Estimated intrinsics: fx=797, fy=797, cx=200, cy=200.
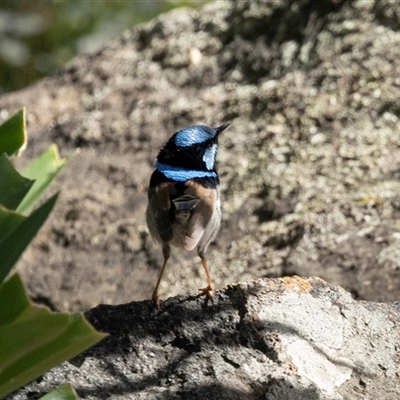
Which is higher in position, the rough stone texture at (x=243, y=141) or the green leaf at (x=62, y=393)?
the rough stone texture at (x=243, y=141)

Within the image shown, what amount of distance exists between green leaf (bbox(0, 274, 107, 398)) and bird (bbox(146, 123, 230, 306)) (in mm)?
1112

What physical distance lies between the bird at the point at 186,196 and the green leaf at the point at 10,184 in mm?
715

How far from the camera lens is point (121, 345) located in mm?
2930

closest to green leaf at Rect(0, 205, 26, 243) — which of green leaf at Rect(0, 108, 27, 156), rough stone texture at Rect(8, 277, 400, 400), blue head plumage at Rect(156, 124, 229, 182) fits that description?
rough stone texture at Rect(8, 277, 400, 400)

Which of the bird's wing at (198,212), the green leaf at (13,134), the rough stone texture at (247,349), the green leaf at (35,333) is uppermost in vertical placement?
the green leaf at (13,134)

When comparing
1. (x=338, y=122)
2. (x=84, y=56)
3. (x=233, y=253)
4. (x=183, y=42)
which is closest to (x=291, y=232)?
(x=233, y=253)

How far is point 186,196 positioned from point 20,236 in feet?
3.88

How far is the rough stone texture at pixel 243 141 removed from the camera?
4219 millimetres

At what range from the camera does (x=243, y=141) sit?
510cm

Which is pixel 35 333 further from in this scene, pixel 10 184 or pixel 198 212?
pixel 198 212

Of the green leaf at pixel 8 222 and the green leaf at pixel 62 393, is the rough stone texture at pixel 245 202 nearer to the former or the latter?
the green leaf at pixel 62 393

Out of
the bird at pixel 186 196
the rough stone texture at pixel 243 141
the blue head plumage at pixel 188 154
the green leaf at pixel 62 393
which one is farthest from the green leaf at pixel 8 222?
the rough stone texture at pixel 243 141

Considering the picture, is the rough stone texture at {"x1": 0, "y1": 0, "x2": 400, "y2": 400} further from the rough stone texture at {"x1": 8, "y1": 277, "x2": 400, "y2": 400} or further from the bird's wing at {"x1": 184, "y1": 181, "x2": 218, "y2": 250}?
the bird's wing at {"x1": 184, "y1": 181, "x2": 218, "y2": 250}

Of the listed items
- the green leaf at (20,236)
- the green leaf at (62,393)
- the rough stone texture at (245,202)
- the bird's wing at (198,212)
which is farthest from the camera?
the bird's wing at (198,212)
